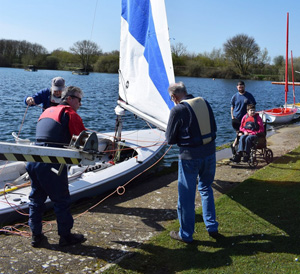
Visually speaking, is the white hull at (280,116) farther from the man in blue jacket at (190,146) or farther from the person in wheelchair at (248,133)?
the man in blue jacket at (190,146)

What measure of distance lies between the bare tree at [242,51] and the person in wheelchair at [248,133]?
7001 cm

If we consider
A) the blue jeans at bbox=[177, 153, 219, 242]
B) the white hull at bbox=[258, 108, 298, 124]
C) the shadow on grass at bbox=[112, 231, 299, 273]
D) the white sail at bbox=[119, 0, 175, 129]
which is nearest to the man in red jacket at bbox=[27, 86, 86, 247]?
the shadow on grass at bbox=[112, 231, 299, 273]

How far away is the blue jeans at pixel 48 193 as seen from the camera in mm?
3584

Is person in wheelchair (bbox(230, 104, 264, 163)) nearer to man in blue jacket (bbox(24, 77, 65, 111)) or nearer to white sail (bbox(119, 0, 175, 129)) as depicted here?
white sail (bbox(119, 0, 175, 129))

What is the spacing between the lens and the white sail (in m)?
5.40

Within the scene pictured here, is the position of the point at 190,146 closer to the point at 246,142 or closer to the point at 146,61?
the point at 146,61

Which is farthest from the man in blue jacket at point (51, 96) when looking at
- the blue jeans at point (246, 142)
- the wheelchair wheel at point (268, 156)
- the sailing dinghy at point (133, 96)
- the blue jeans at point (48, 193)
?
the wheelchair wheel at point (268, 156)

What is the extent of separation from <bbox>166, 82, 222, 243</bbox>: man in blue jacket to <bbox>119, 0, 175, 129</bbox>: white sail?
165cm

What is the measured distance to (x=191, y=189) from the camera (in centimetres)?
375

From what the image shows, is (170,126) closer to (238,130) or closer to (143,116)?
(143,116)

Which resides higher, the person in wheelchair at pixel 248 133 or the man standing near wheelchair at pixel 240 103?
the man standing near wheelchair at pixel 240 103

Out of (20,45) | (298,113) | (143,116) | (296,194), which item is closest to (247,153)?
(296,194)

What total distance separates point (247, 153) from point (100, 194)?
3.17m

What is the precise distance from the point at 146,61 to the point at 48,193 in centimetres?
318
